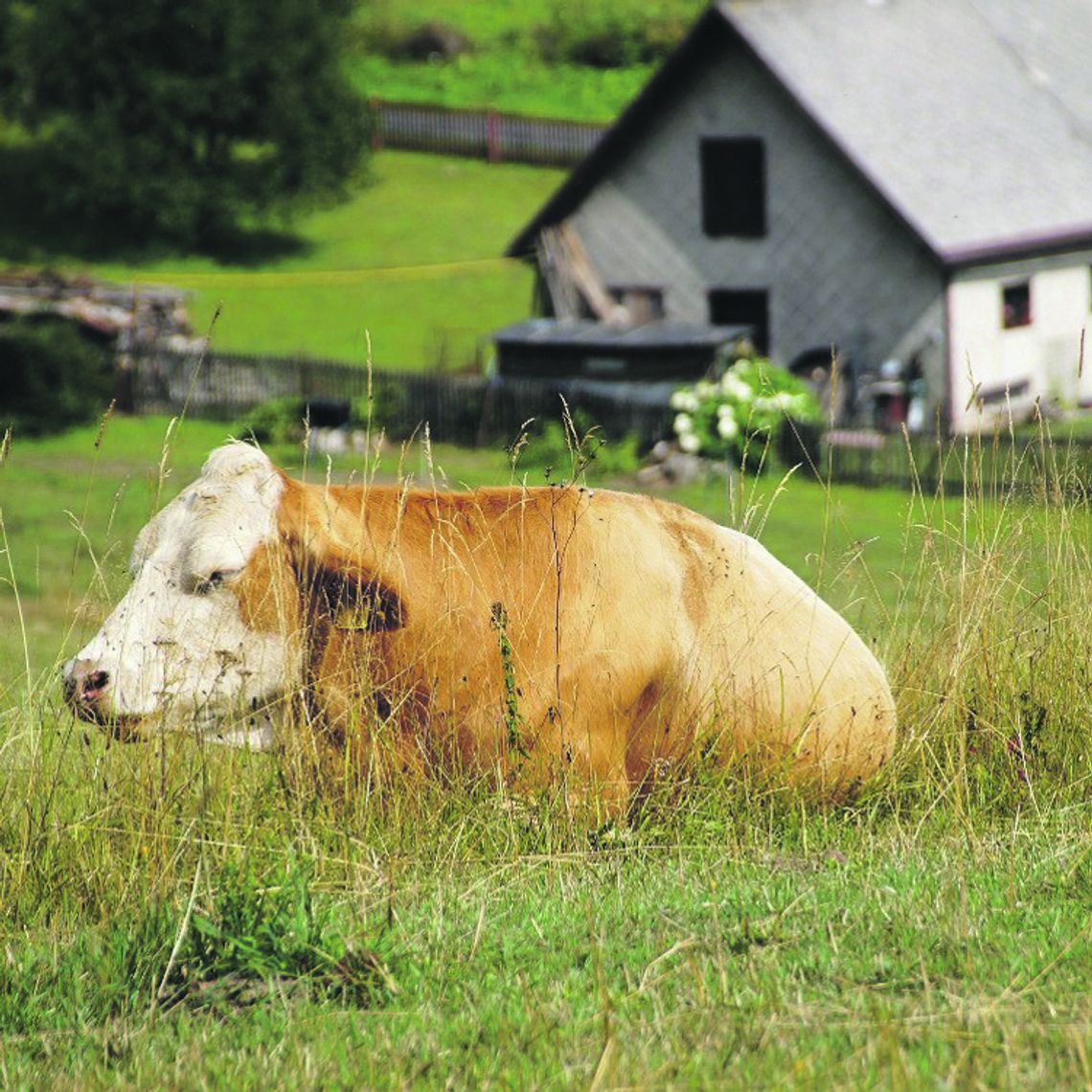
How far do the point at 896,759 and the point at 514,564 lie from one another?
1.32 meters

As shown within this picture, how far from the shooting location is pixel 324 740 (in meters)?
5.13

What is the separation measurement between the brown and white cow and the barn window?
Answer: 23318mm

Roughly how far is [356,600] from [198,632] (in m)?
0.46

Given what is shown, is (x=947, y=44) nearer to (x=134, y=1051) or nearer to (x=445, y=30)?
(x=134, y=1051)

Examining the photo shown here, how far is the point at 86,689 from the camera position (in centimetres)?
498

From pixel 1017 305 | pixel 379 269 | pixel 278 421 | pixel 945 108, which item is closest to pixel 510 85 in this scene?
pixel 379 269

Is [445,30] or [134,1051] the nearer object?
[134,1051]

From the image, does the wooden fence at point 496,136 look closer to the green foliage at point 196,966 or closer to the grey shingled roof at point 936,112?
the grey shingled roof at point 936,112

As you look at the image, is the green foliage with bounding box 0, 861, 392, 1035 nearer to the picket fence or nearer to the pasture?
the pasture

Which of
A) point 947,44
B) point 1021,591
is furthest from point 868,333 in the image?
point 1021,591

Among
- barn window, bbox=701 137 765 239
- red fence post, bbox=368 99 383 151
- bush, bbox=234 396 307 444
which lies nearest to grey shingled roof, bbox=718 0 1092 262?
barn window, bbox=701 137 765 239

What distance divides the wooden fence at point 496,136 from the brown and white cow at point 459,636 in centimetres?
4561

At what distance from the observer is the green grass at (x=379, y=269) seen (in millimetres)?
35406

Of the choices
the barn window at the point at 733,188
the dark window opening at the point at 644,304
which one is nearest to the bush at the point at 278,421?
the dark window opening at the point at 644,304
